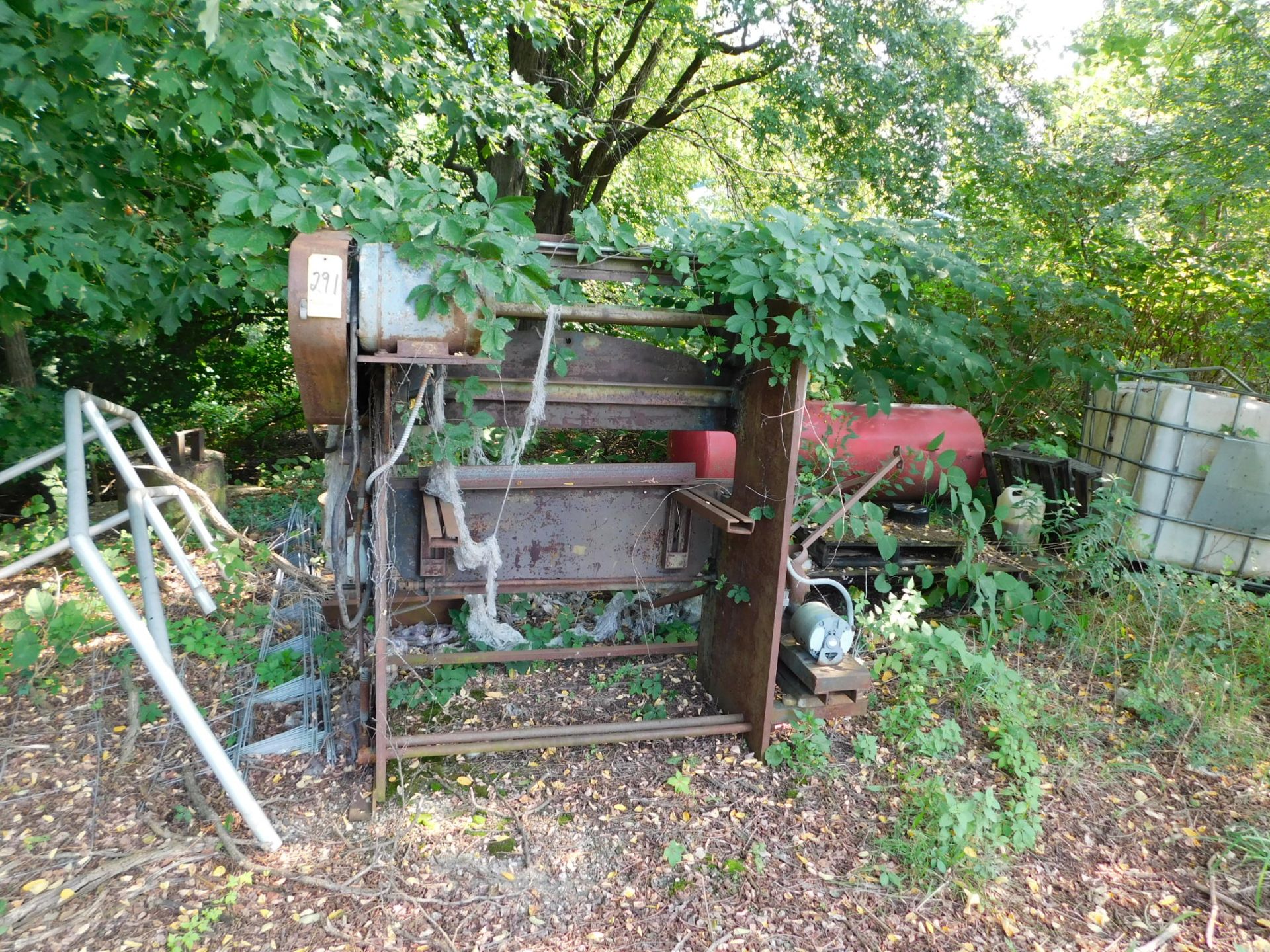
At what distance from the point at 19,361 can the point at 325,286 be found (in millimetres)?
4630

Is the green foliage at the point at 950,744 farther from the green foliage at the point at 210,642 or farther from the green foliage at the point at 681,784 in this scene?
the green foliage at the point at 210,642

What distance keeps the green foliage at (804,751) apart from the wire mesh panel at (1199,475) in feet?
9.26

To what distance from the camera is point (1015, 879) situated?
3010 millimetres

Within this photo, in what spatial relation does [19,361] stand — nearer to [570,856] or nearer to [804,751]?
[570,856]

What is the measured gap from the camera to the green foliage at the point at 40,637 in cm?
350

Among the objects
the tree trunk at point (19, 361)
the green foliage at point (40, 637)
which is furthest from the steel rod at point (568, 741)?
the tree trunk at point (19, 361)

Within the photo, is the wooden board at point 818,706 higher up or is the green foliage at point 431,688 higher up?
the wooden board at point 818,706

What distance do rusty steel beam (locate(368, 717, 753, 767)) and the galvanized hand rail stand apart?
0.57m

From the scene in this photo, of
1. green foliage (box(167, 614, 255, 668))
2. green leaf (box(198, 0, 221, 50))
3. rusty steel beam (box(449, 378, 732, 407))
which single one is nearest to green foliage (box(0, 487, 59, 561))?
green foliage (box(167, 614, 255, 668))

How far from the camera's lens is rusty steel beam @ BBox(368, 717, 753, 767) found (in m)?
3.26

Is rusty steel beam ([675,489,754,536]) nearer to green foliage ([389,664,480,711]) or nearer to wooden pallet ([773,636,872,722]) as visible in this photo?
wooden pallet ([773,636,872,722])

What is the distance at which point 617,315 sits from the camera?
3.17 meters

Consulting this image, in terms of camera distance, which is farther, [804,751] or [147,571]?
[804,751]

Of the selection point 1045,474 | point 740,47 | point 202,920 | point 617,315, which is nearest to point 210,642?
point 202,920
